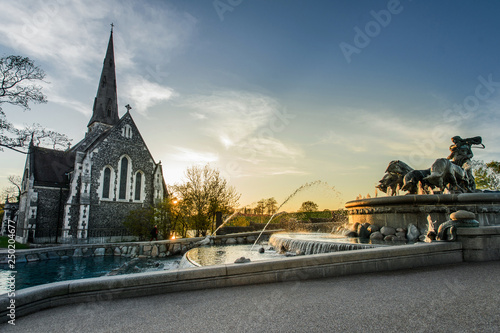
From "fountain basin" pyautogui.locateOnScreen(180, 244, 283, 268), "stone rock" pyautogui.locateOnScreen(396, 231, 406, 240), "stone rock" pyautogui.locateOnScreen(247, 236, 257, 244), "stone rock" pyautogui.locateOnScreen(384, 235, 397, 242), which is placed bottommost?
"stone rock" pyautogui.locateOnScreen(247, 236, 257, 244)

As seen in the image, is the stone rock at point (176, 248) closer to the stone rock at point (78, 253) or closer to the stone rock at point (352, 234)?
the stone rock at point (78, 253)

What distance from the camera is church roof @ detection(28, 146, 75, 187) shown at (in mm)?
29047

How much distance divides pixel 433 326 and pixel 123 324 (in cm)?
353

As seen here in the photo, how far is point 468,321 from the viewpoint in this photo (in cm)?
308

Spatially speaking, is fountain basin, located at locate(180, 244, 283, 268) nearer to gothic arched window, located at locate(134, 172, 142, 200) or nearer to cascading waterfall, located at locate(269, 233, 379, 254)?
cascading waterfall, located at locate(269, 233, 379, 254)

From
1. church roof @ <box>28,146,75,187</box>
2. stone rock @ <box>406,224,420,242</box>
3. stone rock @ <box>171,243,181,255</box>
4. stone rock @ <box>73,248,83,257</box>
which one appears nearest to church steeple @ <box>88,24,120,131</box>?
church roof @ <box>28,146,75,187</box>

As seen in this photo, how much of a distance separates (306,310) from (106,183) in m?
31.5

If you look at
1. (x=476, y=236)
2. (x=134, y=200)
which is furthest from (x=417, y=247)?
(x=134, y=200)

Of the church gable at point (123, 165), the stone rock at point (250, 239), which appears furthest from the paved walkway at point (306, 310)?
the church gable at point (123, 165)

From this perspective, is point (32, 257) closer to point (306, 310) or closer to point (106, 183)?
point (106, 183)

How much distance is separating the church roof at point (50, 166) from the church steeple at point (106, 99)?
8.17 metres

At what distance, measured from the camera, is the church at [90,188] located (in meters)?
27.4

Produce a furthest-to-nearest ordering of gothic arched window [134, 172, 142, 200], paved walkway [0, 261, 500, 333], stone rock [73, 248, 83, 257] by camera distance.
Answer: gothic arched window [134, 172, 142, 200] < stone rock [73, 248, 83, 257] < paved walkway [0, 261, 500, 333]

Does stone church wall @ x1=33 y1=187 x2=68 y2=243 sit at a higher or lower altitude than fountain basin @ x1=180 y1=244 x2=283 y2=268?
higher
